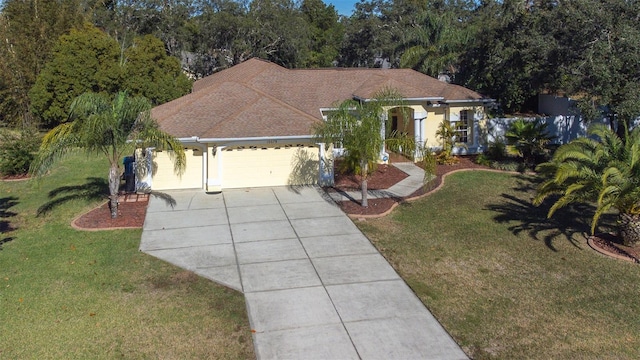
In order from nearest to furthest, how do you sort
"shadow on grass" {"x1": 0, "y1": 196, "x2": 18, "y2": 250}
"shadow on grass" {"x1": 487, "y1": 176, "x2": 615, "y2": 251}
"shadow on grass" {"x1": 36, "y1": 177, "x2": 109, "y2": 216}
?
"shadow on grass" {"x1": 487, "y1": 176, "x2": 615, "y2": 251}, "shadow on grass" {"x1": 0, "y1": 196, "x2": 18, "y2": 250}, "shadow on grass" {"x1": 36, "y1": 177, "x2": 109, "y2": 216}

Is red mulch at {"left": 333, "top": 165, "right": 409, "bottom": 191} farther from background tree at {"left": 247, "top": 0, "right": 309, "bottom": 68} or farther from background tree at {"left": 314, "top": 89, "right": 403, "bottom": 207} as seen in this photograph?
background tree at {"left": 247, "top": 0, "right": 309, "bottom": 68}

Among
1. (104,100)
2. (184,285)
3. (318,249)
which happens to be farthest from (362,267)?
(104,100)

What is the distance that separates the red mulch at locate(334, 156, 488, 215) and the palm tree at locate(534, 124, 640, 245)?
4869 mm

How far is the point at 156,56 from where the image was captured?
32844 mm

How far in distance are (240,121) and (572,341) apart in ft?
43.2

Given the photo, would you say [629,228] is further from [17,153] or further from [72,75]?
[72,75]

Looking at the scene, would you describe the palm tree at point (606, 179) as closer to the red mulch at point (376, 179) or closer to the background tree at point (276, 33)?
the red mulch at point (376, 179)

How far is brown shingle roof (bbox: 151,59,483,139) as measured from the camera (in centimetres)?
1983

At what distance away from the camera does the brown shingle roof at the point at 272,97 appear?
1983cm

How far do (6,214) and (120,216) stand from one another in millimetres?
3658

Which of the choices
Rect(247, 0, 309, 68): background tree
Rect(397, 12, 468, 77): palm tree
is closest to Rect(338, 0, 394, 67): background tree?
Rect(247, 0, 309, 68): background tree

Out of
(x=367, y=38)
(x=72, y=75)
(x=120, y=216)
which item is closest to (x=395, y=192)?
(x=120, y=216)

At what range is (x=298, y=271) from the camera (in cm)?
1300

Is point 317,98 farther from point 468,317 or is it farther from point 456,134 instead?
point 468,317
